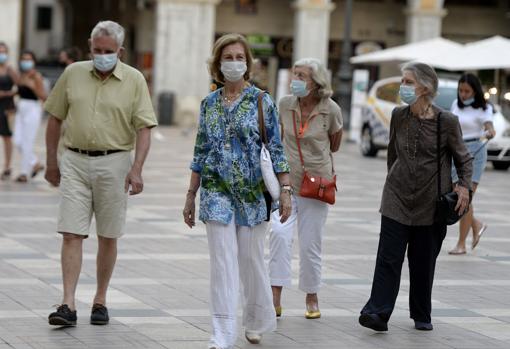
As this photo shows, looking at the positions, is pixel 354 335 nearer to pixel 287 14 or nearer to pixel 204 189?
pixel 204 189

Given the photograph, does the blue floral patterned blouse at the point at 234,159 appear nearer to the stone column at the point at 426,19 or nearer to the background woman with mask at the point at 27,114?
the background woman with mask at the point at 27,114

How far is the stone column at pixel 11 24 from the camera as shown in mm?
41875

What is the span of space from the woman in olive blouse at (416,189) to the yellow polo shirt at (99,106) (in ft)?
5.35

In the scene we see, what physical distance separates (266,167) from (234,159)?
0.63ft

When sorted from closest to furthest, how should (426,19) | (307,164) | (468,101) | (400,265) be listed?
(400,265), (307,164), (468,101), (426,19)

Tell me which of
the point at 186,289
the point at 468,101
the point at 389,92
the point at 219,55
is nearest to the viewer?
the point at 219,55

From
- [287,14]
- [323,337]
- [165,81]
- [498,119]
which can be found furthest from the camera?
[287,14]

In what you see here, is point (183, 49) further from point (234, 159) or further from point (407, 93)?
point (234, 159)

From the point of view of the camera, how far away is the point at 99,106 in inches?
343

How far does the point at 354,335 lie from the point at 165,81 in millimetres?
35023

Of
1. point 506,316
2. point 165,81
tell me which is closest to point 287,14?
point 165,81

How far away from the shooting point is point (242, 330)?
8.83 m

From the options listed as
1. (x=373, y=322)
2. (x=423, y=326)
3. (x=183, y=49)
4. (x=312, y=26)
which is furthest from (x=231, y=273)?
(x=312, y=26)

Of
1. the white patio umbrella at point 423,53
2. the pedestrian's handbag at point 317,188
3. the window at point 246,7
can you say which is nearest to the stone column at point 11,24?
the window at point 246,7
